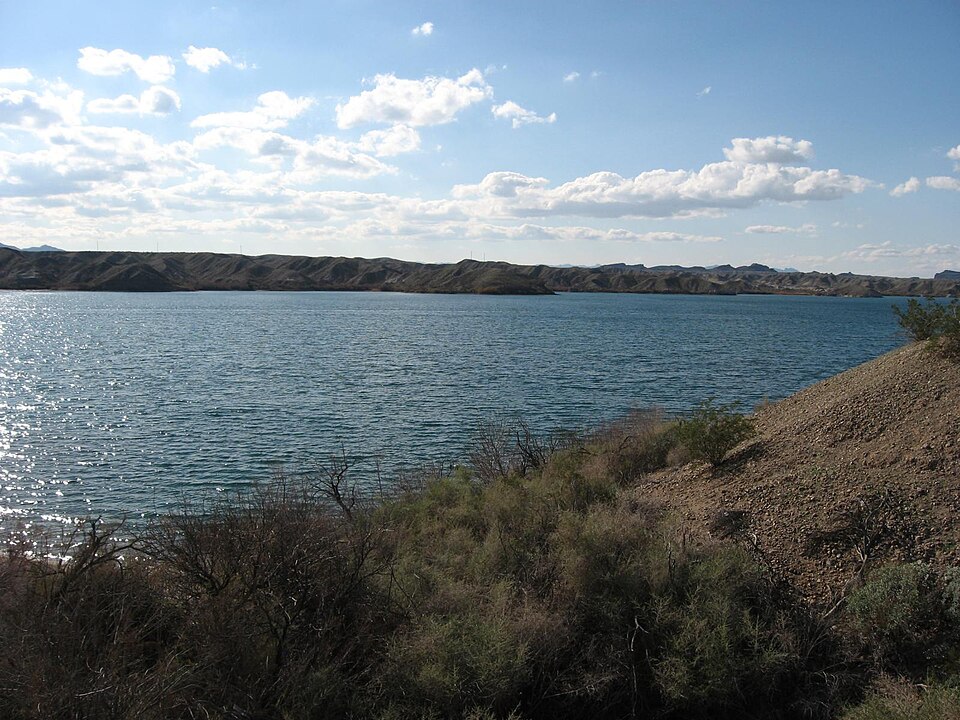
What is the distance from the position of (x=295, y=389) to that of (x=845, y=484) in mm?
26077

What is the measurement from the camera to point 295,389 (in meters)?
33.1

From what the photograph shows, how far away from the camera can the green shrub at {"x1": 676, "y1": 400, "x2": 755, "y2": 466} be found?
48.3ft

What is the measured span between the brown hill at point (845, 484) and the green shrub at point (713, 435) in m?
0.27

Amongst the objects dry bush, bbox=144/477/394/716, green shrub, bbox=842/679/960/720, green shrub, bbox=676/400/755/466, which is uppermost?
green shrub, bbox=676/400/755/466

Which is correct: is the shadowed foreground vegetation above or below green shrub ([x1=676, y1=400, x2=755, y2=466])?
below

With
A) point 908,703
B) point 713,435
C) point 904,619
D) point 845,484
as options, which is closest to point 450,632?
point 908,703

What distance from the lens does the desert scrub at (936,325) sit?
49.7ft

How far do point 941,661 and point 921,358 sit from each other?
352 inches

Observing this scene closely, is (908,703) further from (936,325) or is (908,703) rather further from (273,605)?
(936,325)

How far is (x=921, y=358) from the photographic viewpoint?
1565 centimetres

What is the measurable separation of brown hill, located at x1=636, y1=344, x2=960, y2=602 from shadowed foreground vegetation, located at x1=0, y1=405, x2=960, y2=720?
25.2 inches

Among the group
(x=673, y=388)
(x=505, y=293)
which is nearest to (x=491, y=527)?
(x=673, y=388)

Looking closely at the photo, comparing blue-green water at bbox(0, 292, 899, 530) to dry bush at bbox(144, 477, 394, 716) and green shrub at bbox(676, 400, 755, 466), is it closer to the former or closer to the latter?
dry bush at bbox(144, 477, 394, 716)

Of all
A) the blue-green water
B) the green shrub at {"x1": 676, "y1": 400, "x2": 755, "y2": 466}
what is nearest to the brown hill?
the green shrub at {"x1": 676, "y1": 400, "x2": 755, "y2": 466}
